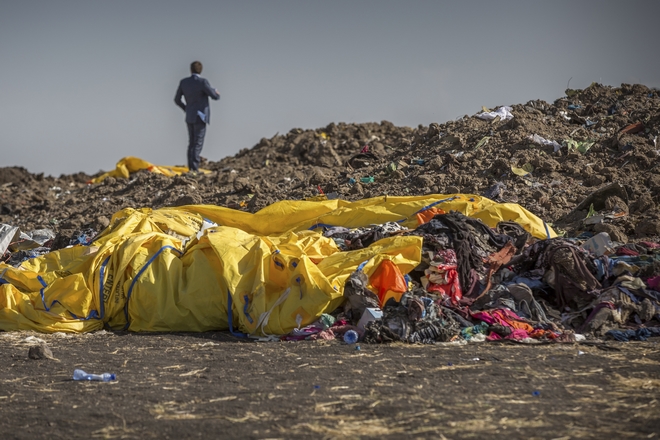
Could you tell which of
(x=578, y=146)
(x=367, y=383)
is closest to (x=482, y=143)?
(x=578, y=146)

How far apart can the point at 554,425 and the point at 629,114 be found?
8.17 meters

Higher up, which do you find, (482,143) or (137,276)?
(482,143)

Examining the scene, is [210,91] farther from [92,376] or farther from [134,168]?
[92,376]

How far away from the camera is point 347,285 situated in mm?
5043

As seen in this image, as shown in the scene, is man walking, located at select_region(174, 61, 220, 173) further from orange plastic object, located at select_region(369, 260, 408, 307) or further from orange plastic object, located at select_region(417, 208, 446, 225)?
orange plastic object, located at select_region(369, 260, 408, 307)

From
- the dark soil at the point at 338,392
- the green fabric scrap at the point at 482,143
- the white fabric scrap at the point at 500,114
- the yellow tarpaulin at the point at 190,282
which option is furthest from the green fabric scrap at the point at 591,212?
the white fabric scrap at the point at 500,114

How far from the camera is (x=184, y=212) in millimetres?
7168

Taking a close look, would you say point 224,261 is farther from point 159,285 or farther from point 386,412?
point 386,412

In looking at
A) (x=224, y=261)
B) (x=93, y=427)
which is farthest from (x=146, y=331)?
(x=93, y=427)

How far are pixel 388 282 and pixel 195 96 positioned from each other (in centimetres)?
770

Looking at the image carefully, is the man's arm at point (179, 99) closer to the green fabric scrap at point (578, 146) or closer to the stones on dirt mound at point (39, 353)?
the green fabric scrap at point (578, 146)

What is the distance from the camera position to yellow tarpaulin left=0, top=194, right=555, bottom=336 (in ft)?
16.6

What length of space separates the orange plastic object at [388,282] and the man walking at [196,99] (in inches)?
292

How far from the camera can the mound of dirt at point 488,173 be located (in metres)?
7.68
